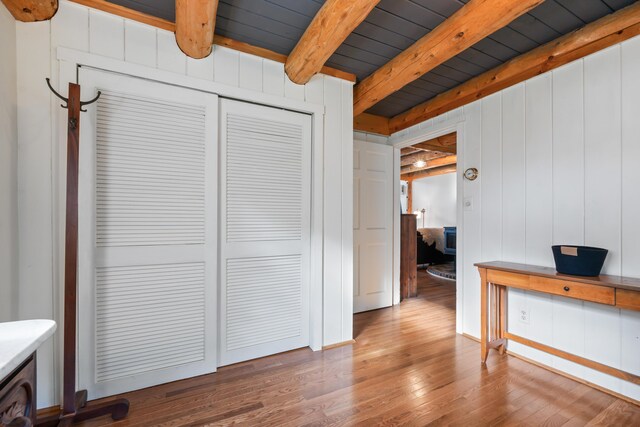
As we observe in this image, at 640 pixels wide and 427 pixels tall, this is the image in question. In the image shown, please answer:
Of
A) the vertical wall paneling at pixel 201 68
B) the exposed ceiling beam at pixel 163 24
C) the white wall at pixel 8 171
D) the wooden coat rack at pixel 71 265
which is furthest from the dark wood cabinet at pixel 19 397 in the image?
the exposed ceiling beam at pixel 163 24

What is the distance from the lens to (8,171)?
1545 mm

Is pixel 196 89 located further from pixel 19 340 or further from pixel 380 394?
pixel 380 394

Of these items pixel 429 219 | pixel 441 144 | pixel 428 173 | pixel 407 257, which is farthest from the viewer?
pixel 429 219

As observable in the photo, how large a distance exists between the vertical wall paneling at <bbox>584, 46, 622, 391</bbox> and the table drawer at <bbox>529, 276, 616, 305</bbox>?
0.34 meters

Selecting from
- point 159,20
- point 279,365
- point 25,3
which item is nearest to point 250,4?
point 159,20

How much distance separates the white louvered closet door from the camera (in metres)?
2.21

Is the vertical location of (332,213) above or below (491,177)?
below

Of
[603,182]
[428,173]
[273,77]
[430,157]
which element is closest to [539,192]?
[603,182]

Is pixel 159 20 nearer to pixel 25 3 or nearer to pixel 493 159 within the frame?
pixel 25 3

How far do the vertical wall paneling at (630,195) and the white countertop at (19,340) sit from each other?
3.01m

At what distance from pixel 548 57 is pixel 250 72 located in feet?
7.25

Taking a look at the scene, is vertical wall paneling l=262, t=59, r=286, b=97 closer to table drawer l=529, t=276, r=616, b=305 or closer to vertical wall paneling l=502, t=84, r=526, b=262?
vertical wall paneling l=502, t=84, r=526, b=262

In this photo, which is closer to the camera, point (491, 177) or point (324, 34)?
point (324, 34)

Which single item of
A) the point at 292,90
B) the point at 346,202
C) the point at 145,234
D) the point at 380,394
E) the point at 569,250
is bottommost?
the point at 380,394
